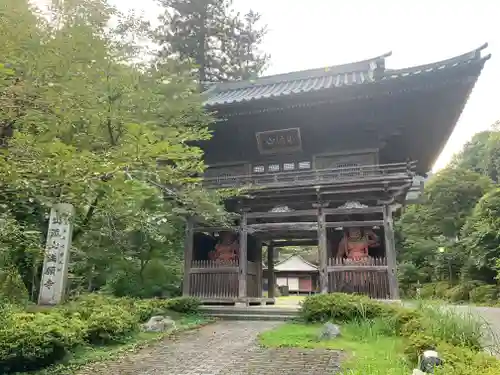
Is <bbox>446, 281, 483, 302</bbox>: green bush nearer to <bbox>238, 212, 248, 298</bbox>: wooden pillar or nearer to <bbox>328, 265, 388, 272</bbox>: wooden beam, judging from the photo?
<bbox>328, 265, 388, 272</bbox>: wooden beam

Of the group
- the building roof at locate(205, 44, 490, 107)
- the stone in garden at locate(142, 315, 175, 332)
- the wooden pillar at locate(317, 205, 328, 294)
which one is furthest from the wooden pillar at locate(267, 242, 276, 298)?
the stone in garden at locate(142, 315, 175, 332)

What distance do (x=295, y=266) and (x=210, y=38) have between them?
24.3 m

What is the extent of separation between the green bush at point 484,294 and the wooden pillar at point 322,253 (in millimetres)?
11934

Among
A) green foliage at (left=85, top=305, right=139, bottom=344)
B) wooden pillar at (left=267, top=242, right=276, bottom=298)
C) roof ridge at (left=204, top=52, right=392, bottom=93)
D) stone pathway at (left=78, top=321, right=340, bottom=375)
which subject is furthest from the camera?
wooden pillar at (left=267, top=242, right=276, bottom=298)

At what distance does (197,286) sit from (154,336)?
4526mm

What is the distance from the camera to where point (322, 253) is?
38.7ft

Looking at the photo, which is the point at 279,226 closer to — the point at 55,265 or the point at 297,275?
the point at 55,265

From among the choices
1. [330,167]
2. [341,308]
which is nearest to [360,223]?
[330,167]

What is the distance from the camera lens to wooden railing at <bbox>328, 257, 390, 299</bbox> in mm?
11198

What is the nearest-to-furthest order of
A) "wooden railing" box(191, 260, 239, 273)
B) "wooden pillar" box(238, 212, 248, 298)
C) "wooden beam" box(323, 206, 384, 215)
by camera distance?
"wooden beam" box(323, 206, 384, 215), "wooden pillar" box(238, 212, 248, 298), "wooden railing" box(191, 260, 239, 273)

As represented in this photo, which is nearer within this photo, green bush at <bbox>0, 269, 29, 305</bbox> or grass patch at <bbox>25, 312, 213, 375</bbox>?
grass patch at <bbox>25, 312, 213, 375</bbox>

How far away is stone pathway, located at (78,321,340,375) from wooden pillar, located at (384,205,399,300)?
4.81 meters

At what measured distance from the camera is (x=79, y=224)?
895 centimetres

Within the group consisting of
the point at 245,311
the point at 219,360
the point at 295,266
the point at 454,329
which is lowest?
the point at 219,360
